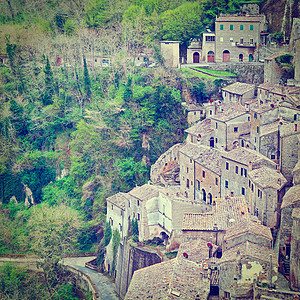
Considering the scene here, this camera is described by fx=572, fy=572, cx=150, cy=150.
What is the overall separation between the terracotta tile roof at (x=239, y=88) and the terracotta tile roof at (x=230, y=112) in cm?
335

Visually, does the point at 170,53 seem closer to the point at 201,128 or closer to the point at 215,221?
the point at 201,128

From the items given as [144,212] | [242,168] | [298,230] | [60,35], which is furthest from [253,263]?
[60,35]

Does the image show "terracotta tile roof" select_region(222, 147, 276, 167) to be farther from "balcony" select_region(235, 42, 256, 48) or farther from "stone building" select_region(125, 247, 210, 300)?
"balcony" select_region(235, 42, 256, 48)

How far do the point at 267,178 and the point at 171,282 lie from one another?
9.80 meters

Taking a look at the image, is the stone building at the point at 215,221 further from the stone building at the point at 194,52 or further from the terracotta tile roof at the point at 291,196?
the stone building at the point at 194,52

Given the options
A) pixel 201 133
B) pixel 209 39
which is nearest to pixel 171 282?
pixel 201 133

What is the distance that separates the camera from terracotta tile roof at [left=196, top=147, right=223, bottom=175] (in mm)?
43031

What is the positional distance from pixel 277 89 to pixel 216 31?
15.4 metres

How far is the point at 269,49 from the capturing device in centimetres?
5897

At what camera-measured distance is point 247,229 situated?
33625 mm

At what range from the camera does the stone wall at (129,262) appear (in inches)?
1626

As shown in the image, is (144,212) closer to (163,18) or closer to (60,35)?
(163,18)

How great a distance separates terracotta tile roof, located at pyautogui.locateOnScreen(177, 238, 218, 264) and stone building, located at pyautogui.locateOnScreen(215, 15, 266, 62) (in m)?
30.1

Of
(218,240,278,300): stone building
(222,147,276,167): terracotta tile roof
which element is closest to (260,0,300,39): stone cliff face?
(222,147,276,167): terracotta tile roof
